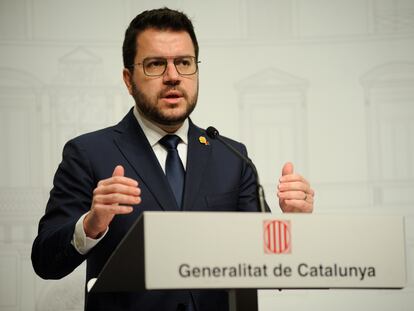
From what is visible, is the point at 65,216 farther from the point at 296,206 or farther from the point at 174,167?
the point at 296,206

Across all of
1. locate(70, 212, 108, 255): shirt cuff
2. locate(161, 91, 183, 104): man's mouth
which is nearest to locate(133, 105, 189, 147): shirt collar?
locate(161, 91, 183, 104): man's mouth

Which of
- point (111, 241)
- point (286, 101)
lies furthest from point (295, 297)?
point (111, 241)

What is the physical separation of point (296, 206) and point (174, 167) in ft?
2.14

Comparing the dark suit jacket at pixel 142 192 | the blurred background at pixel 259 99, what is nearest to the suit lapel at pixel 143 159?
the dark suit jacket at pixel 142 192

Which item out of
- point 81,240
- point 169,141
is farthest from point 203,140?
point 81,240

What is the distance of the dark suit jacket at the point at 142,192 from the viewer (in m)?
2.42

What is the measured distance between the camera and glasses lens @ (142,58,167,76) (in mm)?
2828

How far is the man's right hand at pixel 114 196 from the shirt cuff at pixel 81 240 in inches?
5.1

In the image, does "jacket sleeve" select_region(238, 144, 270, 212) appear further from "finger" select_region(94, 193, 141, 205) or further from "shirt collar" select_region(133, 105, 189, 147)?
"finger" select_region(94, 193, 141, 205)

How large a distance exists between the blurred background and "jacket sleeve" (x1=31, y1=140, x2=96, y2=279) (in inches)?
48.3

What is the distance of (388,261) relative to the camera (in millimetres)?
1821

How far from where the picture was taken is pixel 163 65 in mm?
2834

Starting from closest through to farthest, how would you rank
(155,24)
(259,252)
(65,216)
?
(259,252)
(65,216)
(155,24)

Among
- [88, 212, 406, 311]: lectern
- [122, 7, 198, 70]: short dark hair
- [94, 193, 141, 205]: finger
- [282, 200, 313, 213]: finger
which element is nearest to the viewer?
[88, 212, 406, 311]: lectern
